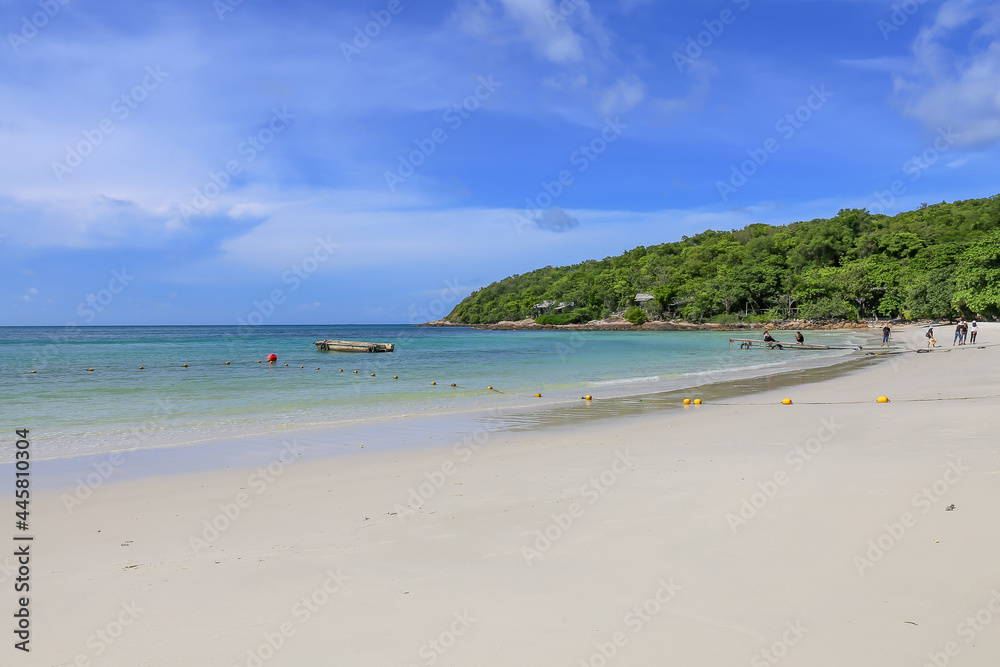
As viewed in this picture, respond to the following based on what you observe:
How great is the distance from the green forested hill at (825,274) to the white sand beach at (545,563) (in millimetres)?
65028

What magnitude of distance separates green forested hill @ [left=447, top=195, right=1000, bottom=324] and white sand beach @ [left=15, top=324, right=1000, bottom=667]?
65028 mm

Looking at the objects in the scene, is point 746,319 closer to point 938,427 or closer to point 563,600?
point 938,427

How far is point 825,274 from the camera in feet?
288

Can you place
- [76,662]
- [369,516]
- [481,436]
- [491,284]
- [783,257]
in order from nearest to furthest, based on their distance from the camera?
[76,662] → [369,516] → [481,436] → [783,257] → [491,284]

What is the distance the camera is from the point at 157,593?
405 centimetres

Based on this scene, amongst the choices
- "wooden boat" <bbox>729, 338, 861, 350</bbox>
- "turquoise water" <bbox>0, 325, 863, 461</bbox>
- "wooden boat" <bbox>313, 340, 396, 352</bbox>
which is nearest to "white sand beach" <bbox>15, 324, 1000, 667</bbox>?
"turquoise water" <bbox>0, 325, 863, 461</bbox>

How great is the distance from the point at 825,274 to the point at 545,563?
97.4m

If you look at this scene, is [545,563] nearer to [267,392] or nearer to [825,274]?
[267,392]

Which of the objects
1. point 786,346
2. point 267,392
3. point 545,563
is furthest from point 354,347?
point 545,563

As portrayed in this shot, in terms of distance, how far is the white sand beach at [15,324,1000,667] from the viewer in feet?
10.7

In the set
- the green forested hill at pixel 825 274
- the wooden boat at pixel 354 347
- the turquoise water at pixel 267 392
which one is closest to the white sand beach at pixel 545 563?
the turquoise water at pixel 267 392

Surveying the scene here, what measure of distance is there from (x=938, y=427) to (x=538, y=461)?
6479 mm

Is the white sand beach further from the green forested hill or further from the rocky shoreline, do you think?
the rocky shoreline

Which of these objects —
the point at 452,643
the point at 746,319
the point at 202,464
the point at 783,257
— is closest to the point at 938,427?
the point at 452,643
